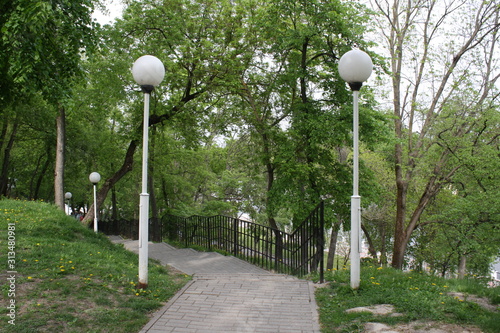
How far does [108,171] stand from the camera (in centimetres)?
2419

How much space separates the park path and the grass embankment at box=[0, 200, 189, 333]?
0.26 metres

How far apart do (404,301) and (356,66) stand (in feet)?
11.0

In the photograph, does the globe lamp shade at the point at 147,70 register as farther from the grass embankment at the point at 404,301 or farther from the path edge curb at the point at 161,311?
→ the grass embankment at the point at 404,301

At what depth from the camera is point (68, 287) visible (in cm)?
516

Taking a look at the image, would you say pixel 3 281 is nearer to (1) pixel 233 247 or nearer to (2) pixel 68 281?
(2) pixel 68 281

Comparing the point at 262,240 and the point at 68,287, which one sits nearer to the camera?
the point at 68,287

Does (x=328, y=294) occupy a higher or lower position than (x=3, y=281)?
lower

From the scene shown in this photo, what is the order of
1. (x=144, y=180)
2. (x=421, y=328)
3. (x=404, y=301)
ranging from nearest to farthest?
(x=421, y=328), (x=404, y=301), (x=144, y=180)

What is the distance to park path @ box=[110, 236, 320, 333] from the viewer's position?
4676 mm

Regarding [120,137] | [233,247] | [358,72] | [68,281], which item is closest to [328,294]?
[358,72]

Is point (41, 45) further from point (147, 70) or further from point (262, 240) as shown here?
point (262, 240)

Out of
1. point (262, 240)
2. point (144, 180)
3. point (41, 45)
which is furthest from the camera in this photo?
point (262, 240)

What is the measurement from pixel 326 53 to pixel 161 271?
8.75m

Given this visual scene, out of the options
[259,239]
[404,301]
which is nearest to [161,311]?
[404,301]
